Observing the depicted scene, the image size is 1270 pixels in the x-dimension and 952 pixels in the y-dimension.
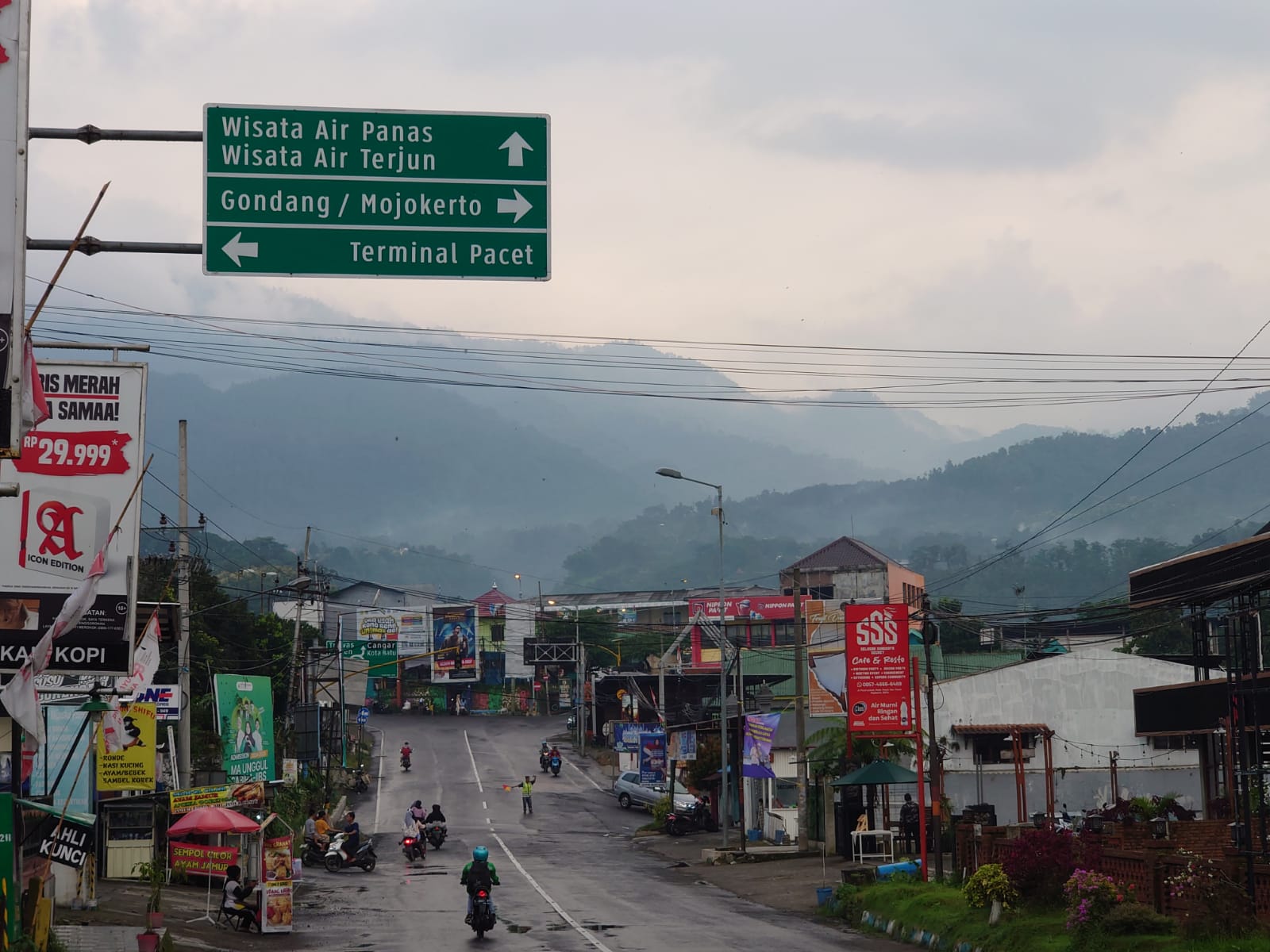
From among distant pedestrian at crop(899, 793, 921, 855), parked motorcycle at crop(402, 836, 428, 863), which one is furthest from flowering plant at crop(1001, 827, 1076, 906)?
parked motorcycle at crop(402, 836, 428, 863)

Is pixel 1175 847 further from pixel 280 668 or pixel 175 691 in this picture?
pixel 280 668

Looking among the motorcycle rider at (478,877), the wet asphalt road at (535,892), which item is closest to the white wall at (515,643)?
the wet asphalt road at (535,892)

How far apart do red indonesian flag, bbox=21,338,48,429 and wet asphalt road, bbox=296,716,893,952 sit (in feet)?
42.7

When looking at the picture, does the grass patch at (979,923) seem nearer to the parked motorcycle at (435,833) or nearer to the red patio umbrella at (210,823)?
the red patio umbrella at (210,823)

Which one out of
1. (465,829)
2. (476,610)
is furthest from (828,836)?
(476,610)

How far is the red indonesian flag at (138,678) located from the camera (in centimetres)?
2394

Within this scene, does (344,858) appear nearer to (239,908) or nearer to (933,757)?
(239,908)

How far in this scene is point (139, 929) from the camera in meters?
23.6

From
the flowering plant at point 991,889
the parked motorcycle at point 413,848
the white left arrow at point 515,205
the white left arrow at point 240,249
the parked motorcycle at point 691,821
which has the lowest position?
the parked motorcycle at point 691,821

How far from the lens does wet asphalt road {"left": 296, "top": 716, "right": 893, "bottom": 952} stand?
23391mm

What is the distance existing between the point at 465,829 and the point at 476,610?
77884 mm

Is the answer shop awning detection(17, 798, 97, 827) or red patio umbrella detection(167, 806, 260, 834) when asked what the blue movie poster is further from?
shop awning detection(17, 798, 97, 827)

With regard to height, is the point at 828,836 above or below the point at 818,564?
below

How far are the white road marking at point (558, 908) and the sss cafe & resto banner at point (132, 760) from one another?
29.7 feet
